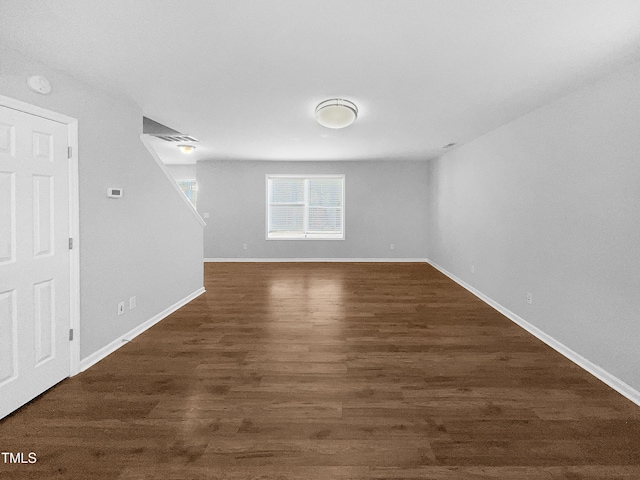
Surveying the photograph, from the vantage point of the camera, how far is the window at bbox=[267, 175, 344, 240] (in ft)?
28.1

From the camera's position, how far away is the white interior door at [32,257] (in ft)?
7.14

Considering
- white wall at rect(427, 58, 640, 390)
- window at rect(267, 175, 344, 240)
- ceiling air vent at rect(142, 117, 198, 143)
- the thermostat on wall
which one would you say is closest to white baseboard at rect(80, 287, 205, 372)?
the thermostat on wall

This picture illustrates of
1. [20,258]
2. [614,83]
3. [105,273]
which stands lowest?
[105,273]

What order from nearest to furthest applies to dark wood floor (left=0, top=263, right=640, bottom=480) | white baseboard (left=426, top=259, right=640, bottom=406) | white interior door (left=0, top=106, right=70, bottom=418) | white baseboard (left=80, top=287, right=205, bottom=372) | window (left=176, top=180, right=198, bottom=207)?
dark wood floor (left=0, top=263, right=640, bottom=480) < white interior door (left=0, top=106, right=70, bottom=418) < white baseboard (left=426, top=259, right=640, bottom=406) < white baseboard (left=80, top=287, right=205, bottom=372) < window (left=176, top=180, right=198, bottom=207)

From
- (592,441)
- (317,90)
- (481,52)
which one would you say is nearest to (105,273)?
(317,90)

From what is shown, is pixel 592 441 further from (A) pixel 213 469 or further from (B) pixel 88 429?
(B) pixel 88 429

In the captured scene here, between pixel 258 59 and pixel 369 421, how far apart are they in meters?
2.61

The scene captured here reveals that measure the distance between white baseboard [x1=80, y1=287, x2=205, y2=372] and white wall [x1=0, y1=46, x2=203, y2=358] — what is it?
0.04 metres

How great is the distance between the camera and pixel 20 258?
2266 millimetres

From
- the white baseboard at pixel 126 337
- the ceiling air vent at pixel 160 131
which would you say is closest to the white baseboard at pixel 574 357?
the white baseboard at pixel 126 337

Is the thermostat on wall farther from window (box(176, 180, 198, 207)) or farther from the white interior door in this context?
window (box(176, 180, 198, 207))

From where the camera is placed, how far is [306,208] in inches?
339

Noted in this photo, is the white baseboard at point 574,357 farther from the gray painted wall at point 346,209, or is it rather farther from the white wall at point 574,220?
the gray painted wall at point 346,209

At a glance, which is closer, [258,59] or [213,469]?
[213,469]
